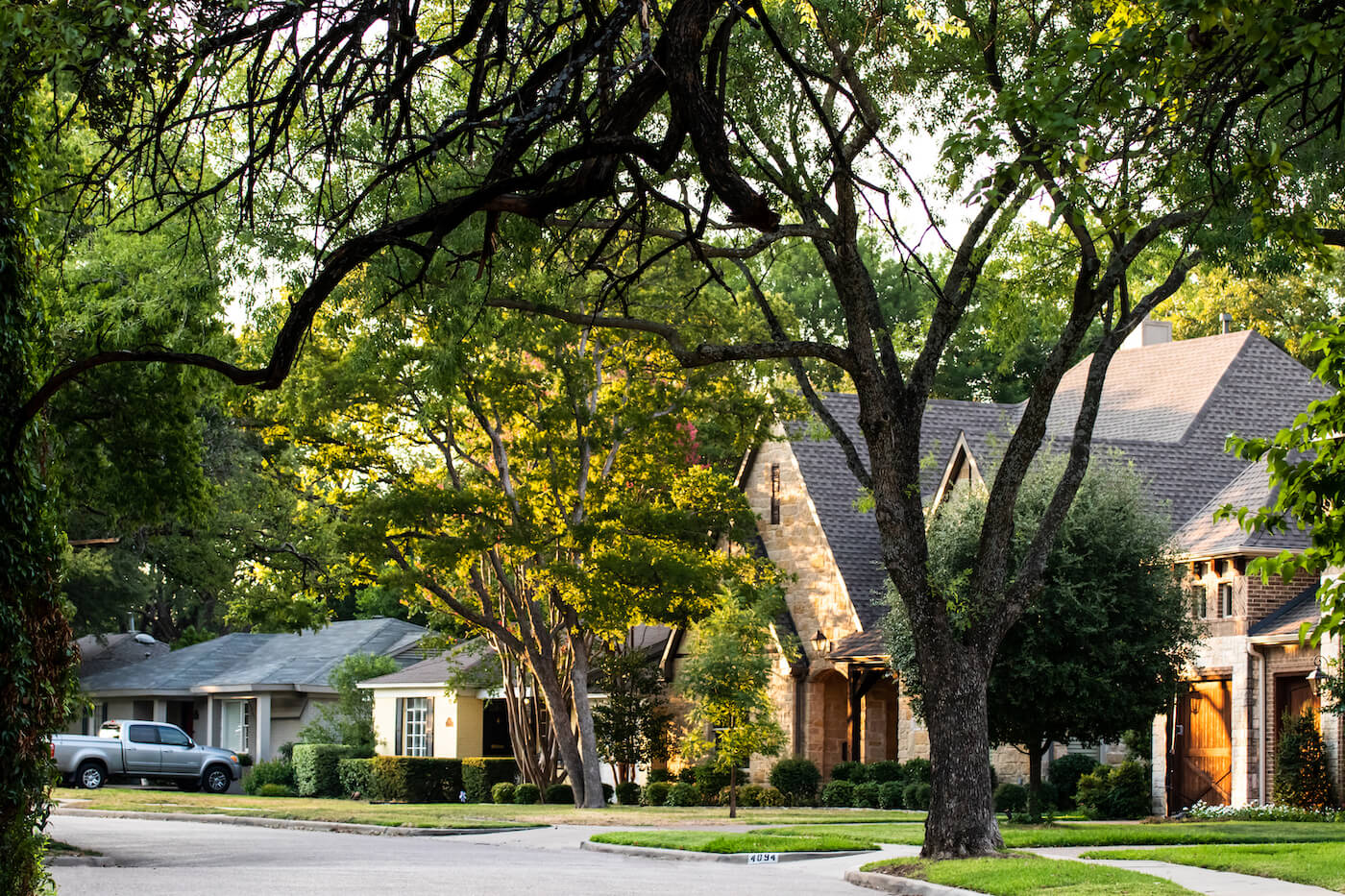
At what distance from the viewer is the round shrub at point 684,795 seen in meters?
34.9

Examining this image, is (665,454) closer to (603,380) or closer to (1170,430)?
(603,380)

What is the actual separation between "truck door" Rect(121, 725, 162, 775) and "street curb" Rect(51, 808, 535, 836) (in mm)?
10898

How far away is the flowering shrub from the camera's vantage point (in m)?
25.2

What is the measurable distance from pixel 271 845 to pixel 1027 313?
498 inches

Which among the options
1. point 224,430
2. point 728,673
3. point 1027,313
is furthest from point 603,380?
point 224,430

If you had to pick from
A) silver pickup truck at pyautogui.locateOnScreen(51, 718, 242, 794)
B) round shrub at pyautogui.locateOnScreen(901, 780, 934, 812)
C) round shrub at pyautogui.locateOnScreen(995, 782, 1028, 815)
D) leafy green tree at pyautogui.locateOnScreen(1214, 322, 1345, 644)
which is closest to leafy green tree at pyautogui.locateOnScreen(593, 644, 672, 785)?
round shrub at pyautogui.locateOnScreen(901, 780, 934, 812)

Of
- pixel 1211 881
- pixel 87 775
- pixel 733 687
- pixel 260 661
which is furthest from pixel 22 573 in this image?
pixel 260 661

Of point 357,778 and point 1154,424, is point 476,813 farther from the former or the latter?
point 1154,424

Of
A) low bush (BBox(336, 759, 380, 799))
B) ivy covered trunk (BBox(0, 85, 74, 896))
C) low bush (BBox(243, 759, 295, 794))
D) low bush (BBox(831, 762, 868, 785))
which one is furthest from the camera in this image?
low bush (BBox(243, 759, 295, 794))

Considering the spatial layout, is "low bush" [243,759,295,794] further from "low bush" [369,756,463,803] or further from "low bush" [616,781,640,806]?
"low bush" [616,781,640,806]

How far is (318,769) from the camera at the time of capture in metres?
41.9

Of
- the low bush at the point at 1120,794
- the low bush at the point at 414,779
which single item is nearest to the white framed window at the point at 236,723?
the low bush at the point at 414,779

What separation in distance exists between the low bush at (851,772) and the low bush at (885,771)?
0.22 m

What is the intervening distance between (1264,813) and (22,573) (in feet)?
72.9
